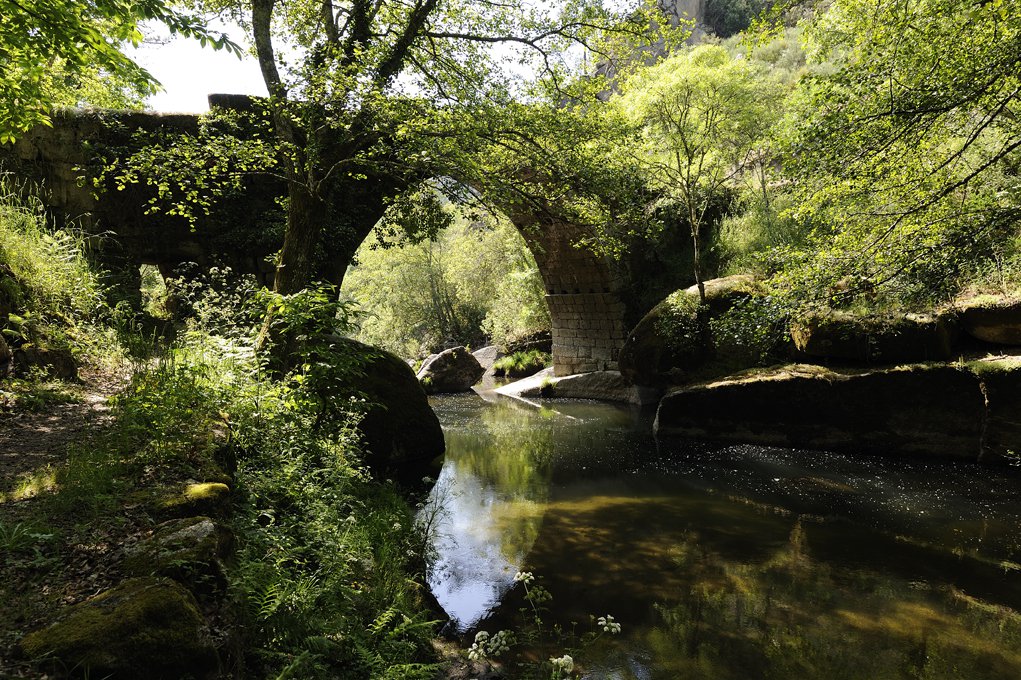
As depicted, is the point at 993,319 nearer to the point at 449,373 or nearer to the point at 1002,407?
the point at 1002,407

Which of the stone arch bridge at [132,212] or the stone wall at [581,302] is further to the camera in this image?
the stone wall at [581,302]

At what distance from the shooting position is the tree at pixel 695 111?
11617mm

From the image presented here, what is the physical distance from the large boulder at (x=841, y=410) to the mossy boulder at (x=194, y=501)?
7.81 meters

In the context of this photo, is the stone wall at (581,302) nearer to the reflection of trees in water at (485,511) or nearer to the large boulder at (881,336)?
the reflection of trees in water at (485,511)

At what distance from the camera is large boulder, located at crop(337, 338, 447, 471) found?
659 centimetres

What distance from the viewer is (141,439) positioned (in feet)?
10.2

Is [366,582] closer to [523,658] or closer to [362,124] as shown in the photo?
[523,658]

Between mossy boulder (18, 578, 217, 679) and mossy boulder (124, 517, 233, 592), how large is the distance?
138 mm

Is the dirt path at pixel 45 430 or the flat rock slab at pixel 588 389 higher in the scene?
the dirt path at pixel 45 430

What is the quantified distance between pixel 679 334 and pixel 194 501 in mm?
9642

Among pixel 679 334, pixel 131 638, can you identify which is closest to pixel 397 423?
pixel 131 638

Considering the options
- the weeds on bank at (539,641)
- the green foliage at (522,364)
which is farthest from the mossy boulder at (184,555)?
Answer: the green foliage at (522,364)

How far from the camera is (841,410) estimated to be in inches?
318

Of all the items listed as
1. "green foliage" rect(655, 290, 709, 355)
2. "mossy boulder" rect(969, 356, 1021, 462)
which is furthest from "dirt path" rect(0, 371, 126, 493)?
"mossy boulder" rect(969, 356, 1021, 462)
